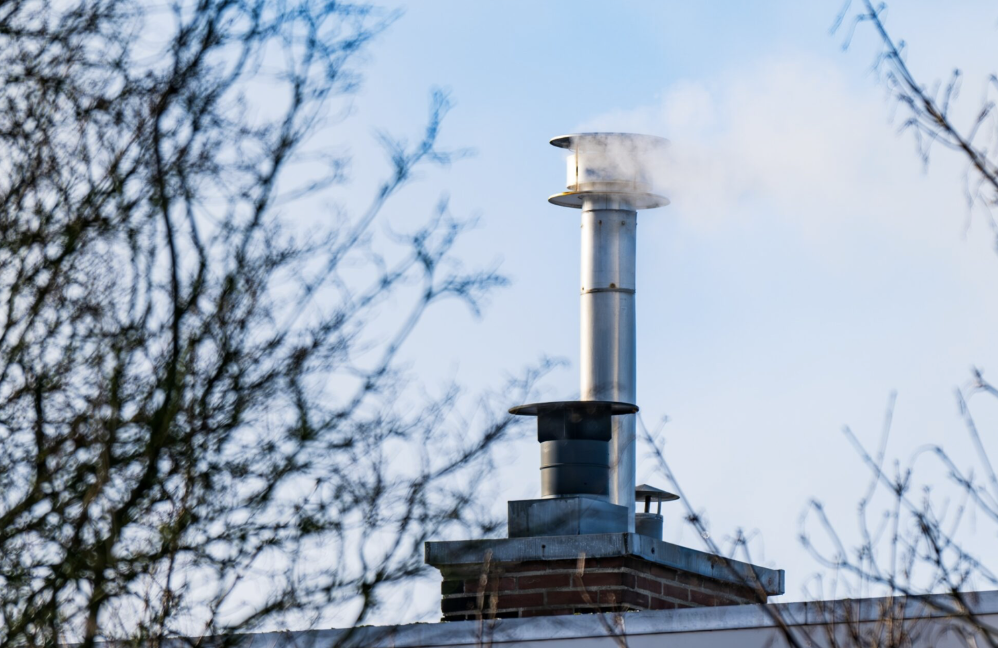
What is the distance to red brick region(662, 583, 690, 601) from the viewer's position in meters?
8.08

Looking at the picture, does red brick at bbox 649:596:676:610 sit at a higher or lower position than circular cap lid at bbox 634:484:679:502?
lower

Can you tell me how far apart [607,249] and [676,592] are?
12.6ft

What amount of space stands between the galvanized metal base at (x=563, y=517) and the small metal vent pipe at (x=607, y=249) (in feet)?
9.90

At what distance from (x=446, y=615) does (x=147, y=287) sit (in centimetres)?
389

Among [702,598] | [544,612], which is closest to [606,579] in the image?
[544,612]

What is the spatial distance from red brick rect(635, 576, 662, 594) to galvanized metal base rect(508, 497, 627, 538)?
308mm

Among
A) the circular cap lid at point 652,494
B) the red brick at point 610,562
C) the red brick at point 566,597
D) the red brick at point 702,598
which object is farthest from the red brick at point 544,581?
the circular cap lid at point 652,494

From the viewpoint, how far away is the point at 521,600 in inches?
305

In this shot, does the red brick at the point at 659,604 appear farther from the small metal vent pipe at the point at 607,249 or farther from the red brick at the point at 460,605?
the small metal vent pipe at the point at 607,249

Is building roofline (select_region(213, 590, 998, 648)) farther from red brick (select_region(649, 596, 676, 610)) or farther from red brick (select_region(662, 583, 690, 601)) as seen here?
red brick (select_region(662, 583, 690, 601))

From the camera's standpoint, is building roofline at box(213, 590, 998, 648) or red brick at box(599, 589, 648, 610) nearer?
building roofline at box(213, 590, 998, 648)

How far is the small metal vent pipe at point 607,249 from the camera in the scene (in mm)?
11500

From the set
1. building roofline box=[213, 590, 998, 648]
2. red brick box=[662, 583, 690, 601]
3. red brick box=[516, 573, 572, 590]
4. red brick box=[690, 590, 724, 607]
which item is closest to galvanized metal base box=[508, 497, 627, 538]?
red brick box=[516, 573, 572, 590]

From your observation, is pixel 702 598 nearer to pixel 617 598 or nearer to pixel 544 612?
pixel 617 598
